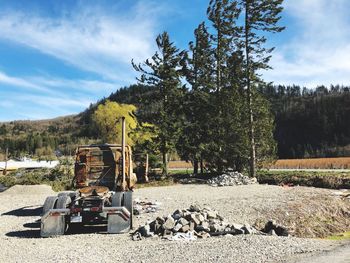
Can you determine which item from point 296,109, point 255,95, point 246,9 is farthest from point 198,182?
point 296,109

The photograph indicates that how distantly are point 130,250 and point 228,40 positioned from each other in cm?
2759

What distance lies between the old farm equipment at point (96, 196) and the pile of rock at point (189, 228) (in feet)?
3.03

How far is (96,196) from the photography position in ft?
43.5

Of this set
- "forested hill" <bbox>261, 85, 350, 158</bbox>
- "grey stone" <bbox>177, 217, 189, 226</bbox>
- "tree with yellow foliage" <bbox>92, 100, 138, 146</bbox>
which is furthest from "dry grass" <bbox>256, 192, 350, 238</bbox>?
"forested hill" <bbox>261, 85, 350, 158</bbox>

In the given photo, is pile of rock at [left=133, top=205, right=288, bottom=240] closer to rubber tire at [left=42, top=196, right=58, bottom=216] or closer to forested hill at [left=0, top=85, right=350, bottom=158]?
rubber tire at [left=42, top=196, right=58, bottom=216]

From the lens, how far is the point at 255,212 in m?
16.2

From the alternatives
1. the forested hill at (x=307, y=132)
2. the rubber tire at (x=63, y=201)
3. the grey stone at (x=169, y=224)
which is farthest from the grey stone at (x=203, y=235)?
the forested hill at (x=307, y=132)

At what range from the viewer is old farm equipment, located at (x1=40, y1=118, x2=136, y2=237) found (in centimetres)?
1254

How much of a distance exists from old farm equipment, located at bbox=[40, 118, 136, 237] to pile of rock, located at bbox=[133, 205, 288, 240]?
0.92 metres

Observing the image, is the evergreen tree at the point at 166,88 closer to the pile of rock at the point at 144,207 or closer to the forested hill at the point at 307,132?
the pile of rock at the point at 144,207

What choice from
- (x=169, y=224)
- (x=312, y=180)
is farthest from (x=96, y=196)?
(x=312, y=180)

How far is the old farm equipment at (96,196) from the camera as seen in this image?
41.1ft

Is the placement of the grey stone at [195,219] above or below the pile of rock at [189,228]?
above

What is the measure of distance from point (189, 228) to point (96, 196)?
335 centimetres
